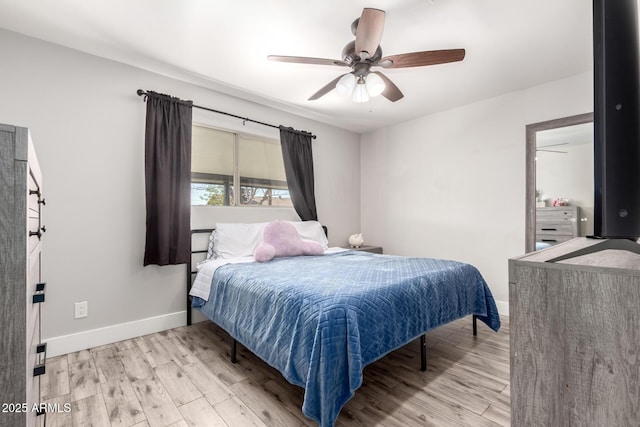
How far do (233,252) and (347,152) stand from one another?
8.38 feet

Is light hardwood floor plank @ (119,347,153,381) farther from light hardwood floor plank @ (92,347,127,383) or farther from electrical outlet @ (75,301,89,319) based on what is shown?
electrical outlet @ (75,301,89,319)

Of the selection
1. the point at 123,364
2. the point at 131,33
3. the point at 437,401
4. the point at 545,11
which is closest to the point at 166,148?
the point at 131,33

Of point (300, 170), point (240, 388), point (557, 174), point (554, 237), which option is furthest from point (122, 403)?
point (557, 174)

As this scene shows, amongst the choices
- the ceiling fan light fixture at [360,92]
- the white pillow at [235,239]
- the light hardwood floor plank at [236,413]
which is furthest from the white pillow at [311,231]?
the light hardwood floor plank at [236,413]

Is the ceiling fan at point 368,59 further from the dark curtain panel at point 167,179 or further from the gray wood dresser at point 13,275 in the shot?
the gray wood dresser at point 13,275

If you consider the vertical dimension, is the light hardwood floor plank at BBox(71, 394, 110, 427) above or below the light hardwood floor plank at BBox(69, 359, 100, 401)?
above

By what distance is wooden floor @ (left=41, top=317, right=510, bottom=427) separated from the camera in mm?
1559

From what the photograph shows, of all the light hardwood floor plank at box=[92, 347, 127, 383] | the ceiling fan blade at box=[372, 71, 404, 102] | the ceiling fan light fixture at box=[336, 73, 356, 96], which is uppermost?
the ceiling fan blade at box=[372, 71, 404, 102]

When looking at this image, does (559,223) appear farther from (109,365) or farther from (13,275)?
(109,365)

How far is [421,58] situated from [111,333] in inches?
133

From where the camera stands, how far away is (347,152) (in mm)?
4660

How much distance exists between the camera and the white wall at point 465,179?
10.4 ft

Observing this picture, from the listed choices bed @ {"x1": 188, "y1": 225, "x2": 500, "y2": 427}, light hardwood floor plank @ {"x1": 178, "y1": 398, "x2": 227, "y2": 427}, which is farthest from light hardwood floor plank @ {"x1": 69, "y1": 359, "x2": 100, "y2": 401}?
bed @ {"x1": 188, "y1": 225, "x2": 500, "y2": 427}

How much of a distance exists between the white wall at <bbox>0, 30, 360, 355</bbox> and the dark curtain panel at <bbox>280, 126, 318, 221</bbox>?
3.98 feet
